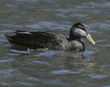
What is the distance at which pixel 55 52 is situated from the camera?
10445mm

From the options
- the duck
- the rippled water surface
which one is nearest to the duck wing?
the duck

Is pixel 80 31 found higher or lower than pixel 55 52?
higher

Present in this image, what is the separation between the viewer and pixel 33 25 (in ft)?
42.3

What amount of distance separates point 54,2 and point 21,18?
2643 mm

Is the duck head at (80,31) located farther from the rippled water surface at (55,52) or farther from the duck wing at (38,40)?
the duck wing at (38,40)

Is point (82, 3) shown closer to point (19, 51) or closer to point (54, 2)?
point (54, 2)

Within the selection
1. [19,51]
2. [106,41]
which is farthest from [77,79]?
[106,41]

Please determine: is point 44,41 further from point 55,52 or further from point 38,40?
point 55,52

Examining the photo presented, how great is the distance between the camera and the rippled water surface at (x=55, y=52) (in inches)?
320

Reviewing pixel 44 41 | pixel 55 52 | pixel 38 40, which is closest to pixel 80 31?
pixel 55 52

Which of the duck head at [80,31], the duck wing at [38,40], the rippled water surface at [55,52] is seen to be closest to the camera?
the rippled water surface at [55,52]

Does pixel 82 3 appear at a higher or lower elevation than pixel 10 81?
higher

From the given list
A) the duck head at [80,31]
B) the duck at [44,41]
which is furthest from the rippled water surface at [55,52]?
the duck head at [80,31]

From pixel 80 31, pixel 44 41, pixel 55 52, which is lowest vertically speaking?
pixel 55 52
